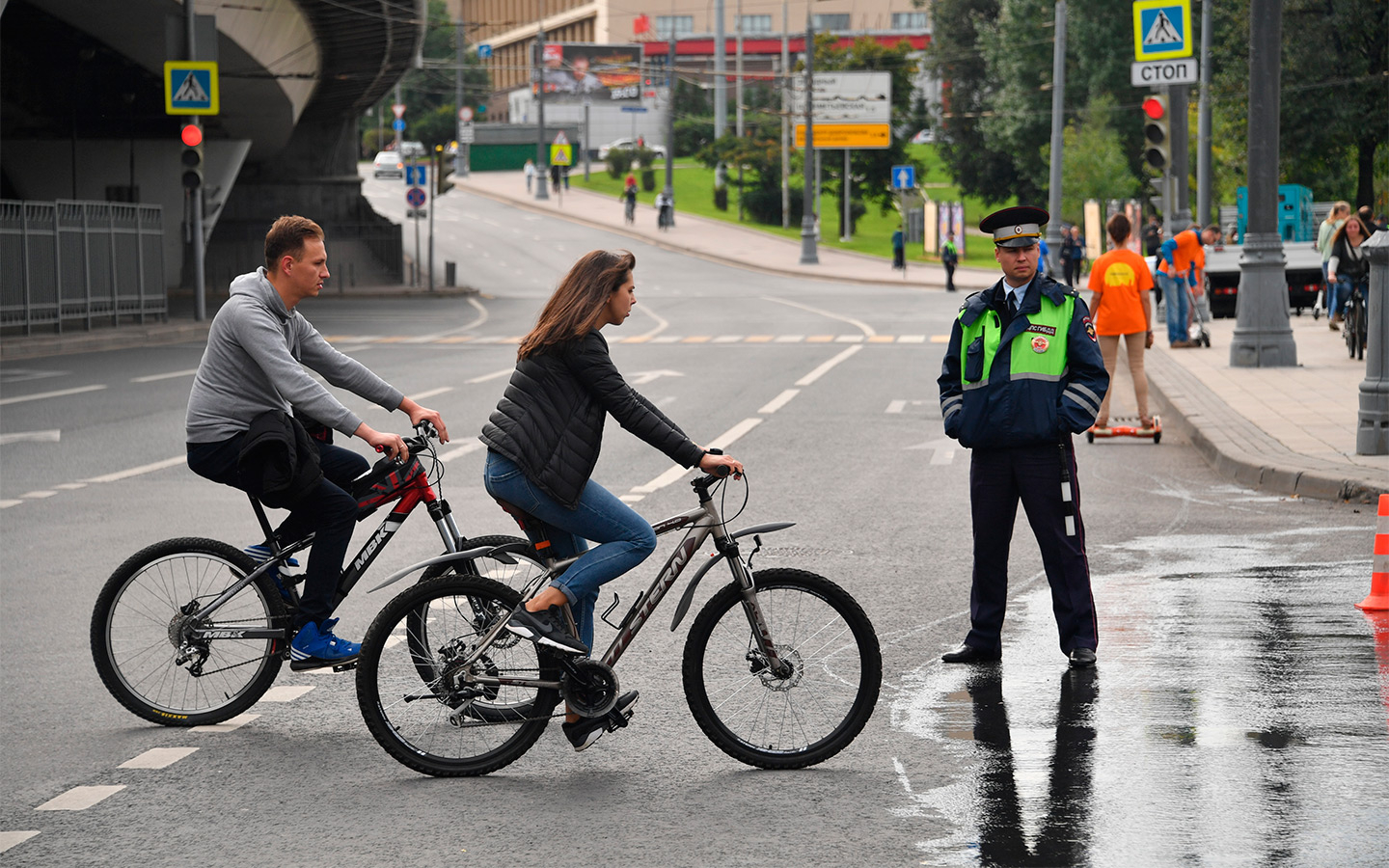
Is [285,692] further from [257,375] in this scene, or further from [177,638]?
[257,375]

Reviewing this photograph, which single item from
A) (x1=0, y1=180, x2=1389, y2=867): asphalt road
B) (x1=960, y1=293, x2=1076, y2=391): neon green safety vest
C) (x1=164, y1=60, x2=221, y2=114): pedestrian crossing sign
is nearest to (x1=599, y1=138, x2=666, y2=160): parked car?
(x1=164, y1=60, x2=221, y2=114): pedestrian crossing sign

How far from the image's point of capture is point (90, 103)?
132ft

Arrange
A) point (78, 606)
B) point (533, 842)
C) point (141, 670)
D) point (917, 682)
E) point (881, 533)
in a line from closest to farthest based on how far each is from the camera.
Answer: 1. point (533, 842)
2. point (141, 670)
3. point (917, 682)
4. point (78, 606)
5. point (881, 533)

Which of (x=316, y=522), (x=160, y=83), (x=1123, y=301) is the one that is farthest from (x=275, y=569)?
(x=160, y=83)

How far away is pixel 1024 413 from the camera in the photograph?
6898mm

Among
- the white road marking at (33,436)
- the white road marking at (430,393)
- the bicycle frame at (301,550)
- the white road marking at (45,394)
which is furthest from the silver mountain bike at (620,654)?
the white road marking at (45,394)

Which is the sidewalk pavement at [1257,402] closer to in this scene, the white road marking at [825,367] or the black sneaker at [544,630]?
the white road marking at [825,367]

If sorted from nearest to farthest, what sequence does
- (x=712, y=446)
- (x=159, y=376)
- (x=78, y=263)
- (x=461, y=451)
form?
(x=712, y=446), (x=461, y=451), (x=159, y=376), (x=78, y=263)

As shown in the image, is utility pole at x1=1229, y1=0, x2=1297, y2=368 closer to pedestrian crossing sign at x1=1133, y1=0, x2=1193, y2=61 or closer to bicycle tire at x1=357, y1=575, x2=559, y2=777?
pedestrian crossing sign at x1=1133, y1=0, x2=1193, y2=61

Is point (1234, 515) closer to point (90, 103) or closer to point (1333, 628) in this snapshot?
point (1333, 628)

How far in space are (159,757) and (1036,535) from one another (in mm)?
3466

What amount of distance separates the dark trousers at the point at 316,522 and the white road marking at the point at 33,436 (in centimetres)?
997

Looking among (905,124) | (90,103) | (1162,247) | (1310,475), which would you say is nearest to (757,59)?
(905,124)

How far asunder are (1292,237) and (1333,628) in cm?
3254
